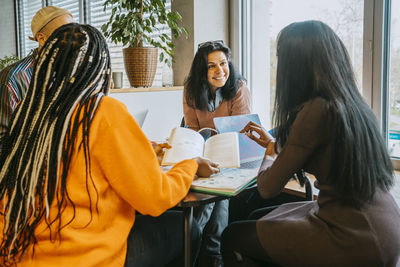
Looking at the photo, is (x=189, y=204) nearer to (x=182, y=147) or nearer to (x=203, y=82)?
→ (x=182, y=147)

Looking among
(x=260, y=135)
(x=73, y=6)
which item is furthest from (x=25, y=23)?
(x=260, y=135)

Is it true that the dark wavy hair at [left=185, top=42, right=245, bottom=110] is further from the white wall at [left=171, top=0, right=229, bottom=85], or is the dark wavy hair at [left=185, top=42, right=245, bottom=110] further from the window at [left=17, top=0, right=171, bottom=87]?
the window at [left=17, top=0, right=171, bottom=87]

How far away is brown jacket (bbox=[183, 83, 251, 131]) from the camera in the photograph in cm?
216

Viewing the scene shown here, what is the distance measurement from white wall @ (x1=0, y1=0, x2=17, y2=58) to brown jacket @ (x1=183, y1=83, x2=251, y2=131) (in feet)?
11.9

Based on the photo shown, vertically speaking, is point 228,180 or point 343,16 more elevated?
point 343,16

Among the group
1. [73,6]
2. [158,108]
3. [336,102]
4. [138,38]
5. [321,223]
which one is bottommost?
[321,223]

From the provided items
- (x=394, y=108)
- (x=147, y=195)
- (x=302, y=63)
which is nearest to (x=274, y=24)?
(x=394, y=108)

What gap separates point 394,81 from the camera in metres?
2.07

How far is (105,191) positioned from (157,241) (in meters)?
0.28

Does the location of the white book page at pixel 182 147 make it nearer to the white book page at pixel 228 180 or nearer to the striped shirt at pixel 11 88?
the white book page at pixel 228 180

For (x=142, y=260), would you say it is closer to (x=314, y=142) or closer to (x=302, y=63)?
(x=314, y=142)

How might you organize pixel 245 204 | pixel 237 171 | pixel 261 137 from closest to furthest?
pixel 237 171 < pixel 261 137 < pixel 245 204

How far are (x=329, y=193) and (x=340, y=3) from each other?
1.69m

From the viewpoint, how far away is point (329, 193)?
0.99m
